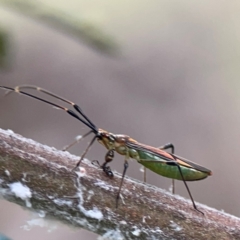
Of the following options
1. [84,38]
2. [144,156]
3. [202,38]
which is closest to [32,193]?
[84,38]

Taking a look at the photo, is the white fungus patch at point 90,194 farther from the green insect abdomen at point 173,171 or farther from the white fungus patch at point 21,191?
the green insect abdomen at point 173,171

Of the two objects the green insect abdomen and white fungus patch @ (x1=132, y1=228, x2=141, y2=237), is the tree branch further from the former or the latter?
the green insect abdomen

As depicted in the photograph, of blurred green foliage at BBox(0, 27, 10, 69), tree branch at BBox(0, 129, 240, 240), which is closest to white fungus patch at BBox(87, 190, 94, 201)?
tree branch at BBox(0, 129, 240, 240)

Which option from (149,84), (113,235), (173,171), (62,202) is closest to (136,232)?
(113,235)

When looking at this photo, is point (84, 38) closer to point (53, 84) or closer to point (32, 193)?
point (32, 193)

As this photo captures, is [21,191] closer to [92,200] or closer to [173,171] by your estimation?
[92,200]
